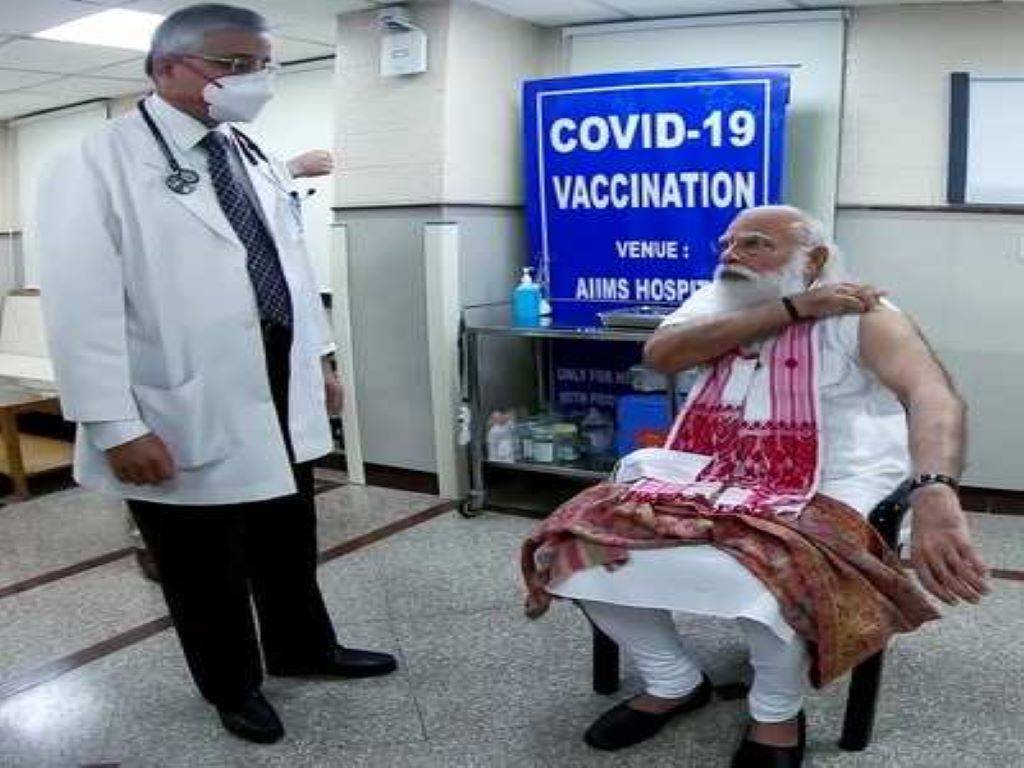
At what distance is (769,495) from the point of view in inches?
73.8

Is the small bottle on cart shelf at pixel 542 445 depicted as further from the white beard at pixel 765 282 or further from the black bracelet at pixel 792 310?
the black bracelet at pixel 792 310

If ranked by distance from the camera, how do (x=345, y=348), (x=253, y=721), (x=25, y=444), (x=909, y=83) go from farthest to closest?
(x=25, y=444), (x=345, y=348), (x=909, y=83), (x=253, y=721)

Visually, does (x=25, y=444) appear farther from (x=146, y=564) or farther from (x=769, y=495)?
(x=769, y=495)

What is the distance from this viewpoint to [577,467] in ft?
11.7

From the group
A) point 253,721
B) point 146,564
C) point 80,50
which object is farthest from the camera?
point 80,50

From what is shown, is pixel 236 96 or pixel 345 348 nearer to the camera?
pixel 236 96

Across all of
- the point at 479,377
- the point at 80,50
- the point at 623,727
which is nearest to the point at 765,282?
the point at 623,727

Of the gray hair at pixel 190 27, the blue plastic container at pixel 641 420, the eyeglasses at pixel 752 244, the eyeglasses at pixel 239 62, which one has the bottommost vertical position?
the blue plastic container at pixel 641 420

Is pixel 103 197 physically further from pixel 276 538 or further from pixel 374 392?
pixel 374 392

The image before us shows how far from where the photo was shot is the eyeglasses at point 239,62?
1.82 m

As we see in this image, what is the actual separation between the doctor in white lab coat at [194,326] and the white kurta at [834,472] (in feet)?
2.24

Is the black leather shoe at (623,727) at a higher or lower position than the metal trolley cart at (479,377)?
lower

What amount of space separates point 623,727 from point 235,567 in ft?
2.87

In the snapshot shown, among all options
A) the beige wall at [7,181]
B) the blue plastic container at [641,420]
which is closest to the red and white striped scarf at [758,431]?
the blue plastic container at [641,420]
